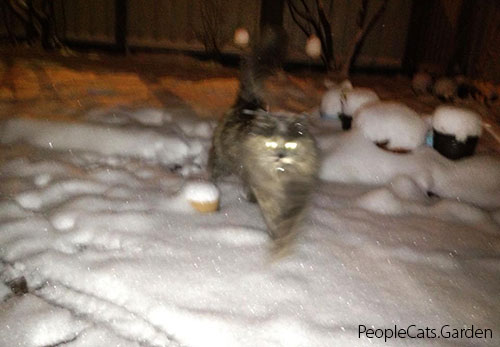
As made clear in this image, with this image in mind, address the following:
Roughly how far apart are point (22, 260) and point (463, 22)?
23.9 feet

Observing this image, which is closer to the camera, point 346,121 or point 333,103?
point 346,121

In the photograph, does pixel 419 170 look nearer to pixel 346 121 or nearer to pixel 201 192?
pixel 346 121

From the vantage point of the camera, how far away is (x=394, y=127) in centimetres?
346

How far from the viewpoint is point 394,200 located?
303 centimetres

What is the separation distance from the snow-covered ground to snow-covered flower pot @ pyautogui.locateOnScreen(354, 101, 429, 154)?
98mm

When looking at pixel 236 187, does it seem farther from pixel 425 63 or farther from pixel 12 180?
pixel 425 63

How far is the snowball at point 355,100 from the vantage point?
404 cm

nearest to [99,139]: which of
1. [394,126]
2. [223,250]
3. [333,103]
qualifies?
[223,250]

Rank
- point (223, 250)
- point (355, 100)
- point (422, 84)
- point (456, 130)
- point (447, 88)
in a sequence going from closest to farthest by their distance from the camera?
point (223, 250), point (456, 130), point (355, 100), point (447, 88), point (422, 84)

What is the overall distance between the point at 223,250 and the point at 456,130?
229 centimetres

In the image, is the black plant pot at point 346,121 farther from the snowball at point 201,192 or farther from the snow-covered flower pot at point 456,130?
the snowball at point 201,192

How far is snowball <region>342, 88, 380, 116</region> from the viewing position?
4.04 metres

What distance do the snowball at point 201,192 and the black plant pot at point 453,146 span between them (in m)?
2.08

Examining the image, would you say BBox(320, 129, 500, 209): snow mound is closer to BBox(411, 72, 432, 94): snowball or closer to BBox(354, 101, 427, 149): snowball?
BBox(354, 101, 427, 149): snowball
